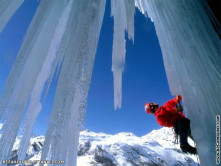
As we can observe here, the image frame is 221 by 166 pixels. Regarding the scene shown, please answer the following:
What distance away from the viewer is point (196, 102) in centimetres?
117

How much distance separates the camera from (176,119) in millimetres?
3455

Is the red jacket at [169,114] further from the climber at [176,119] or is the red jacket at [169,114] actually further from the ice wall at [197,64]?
the ice wall at [197,64]

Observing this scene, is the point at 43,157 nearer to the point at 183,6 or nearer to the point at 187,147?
the point at 183,6

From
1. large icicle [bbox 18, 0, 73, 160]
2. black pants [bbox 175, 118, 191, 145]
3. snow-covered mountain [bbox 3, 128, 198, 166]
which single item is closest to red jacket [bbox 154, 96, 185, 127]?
black pants [bbox 175, 118, 191, 145]

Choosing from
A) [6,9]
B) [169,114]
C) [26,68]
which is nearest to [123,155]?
[169,114]

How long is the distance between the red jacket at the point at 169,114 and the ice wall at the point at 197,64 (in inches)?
77.0

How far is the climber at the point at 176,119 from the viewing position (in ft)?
10.6

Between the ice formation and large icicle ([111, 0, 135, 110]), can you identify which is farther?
large icicle ([111, 0, 135, 110])

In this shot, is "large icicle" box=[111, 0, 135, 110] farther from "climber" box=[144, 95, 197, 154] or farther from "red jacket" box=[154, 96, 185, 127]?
"red jacket" box=[154, 96, 185, 127]

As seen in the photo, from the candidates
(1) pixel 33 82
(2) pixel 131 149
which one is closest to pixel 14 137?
(1) pixel 33 82

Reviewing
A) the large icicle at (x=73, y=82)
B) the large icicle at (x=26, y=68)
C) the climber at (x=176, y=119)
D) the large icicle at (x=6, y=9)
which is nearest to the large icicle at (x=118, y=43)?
the large icicle at (x=73, y=82)

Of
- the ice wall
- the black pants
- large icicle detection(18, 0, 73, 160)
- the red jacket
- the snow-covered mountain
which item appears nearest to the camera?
the ice wall

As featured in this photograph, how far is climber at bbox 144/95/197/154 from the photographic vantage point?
3240 millimetres

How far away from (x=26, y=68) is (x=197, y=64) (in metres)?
1.62
